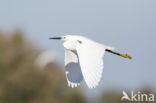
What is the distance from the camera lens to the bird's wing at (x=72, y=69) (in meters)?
10.1

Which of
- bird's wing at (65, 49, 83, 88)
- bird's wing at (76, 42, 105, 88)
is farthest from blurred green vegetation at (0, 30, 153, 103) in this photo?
bird's wing at (76, 42, 105, 88)

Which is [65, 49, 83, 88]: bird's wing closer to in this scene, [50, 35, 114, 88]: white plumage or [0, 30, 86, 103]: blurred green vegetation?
[50, 35, 114, 88]: white plumage

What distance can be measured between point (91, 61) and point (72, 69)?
1.01m

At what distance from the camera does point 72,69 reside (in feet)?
33.3

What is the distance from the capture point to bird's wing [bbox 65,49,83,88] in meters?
10.1

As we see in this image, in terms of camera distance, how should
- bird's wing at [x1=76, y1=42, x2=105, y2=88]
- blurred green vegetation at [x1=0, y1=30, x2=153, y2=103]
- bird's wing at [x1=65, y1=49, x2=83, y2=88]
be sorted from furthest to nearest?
blurred green vegetation at [x1=0, y1=30, x2=153, y2=103] → bird's wing at [x1=65, y1=49, x2=83, y2=88] → bird's wing at [x1=76, y1=42, x2=105, y2=88]

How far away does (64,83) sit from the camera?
19.9 metres

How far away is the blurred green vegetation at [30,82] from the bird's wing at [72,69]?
7679 millimetres

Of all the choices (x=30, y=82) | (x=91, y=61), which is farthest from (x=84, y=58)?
(x=30, y=82)

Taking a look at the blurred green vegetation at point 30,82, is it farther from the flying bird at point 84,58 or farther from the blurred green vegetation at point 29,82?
the flying bird at point 84,58

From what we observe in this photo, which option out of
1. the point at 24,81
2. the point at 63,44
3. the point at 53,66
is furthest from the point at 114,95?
the point at 63,44

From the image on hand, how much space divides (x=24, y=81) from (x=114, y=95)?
4829 millimetres

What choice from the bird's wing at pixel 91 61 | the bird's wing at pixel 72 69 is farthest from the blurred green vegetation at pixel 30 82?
the bird's wing at pixel 91 61

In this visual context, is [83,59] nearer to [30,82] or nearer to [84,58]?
[84,58]
